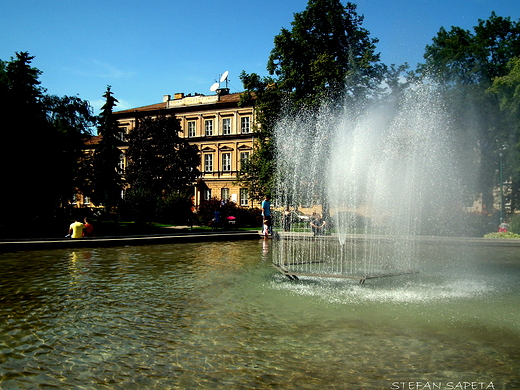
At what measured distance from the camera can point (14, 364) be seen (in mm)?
5199

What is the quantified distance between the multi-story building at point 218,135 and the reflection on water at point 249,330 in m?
46.1

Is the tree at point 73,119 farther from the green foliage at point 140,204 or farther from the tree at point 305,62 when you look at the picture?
the tree at point 305,62

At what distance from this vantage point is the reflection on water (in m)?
4.95

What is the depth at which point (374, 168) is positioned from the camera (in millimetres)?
29250

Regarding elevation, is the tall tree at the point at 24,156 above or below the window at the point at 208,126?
below

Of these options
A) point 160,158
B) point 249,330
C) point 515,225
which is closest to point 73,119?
point 160,158

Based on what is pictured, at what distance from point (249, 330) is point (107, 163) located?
4761cm

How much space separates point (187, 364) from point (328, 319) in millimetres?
2714

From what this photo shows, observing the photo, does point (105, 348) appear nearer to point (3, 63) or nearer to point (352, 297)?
point (352, 297)

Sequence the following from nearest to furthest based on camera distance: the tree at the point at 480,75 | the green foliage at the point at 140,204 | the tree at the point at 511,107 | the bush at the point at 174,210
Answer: the tree at the point at 511,107
the green foliage at the point at 140,204
the tree at the point at 480,75
the bush at the point at 174,210

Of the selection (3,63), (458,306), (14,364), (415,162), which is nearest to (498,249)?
(415,162)

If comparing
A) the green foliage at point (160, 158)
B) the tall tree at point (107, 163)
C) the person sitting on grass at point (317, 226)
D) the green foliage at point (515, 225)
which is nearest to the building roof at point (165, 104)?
the tall tree at point (107, 163)

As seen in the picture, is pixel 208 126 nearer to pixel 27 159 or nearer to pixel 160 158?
pixel 160 158

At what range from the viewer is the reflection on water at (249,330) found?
195 inches
